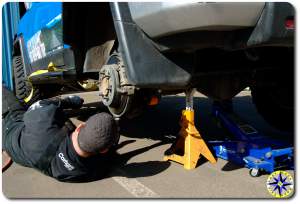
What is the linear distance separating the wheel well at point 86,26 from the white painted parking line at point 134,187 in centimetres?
120

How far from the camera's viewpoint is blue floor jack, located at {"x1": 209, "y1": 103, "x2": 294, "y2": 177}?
Result: 2674 mm

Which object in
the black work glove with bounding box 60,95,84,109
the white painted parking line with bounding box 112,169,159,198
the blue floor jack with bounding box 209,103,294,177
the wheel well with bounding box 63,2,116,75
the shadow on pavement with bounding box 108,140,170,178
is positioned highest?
the wheel well with bounding box 63,2,116,75

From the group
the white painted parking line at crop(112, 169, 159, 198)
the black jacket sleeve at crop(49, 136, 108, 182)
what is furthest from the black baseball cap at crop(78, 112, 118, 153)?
the white painted parking line at crop(112, 169, 159, 198)

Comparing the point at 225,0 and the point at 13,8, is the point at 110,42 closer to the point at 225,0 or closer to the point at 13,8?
the point at 225,0

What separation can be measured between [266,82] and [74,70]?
71.5 inches

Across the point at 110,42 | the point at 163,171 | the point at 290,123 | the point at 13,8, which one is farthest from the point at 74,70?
the point at 13,8

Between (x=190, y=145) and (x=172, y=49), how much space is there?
0.97 metres

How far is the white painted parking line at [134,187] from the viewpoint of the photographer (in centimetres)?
244

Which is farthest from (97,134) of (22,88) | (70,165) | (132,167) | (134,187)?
(22,88)

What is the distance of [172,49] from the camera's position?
7.54ft

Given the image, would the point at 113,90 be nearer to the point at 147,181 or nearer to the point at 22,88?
the point at 147,181

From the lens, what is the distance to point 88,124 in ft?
8.09

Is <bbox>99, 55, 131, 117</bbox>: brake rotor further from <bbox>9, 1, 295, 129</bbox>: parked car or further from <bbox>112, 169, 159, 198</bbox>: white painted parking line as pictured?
Result: <bbox>112, 169, 159, 198</bbox>: white painted parking line

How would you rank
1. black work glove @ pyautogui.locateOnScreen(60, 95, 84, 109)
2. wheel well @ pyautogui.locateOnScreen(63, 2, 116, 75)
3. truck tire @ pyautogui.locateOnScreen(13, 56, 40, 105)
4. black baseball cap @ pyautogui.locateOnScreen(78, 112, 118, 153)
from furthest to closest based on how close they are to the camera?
truck tire @ pyautogui.locateOnScreen(13, 56, 40, 105) < black work glove @ pyautogui.locateOnScreen(60, 95, 84, 109) < wheel well @ pyautogui.locateOnScreen(63, 2, 116, 75) < black baseball cap @ pyautogui.locateOnScreen(78, 112, 118, 153)
